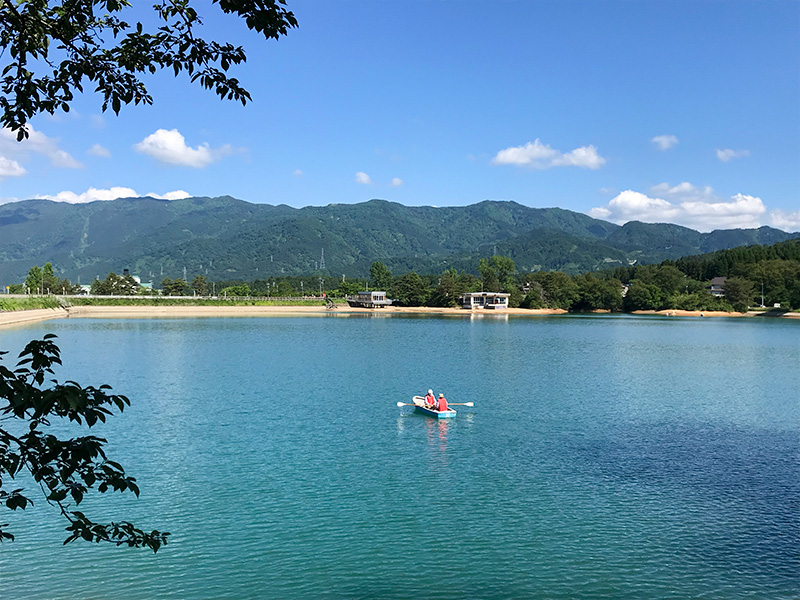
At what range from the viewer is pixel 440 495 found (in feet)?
51.1

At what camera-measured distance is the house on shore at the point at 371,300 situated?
164875 mm

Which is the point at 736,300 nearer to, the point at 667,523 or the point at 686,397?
the point at 686,397

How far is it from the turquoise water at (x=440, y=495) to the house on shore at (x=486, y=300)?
384 ft

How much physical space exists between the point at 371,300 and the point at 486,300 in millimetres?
30973

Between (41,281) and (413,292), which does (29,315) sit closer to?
(41,281)

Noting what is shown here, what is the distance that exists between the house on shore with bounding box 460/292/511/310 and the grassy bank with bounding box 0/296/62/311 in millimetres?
88496

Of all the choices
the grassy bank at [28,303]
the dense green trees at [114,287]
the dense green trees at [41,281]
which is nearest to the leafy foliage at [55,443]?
the grassy bank at [28,303]

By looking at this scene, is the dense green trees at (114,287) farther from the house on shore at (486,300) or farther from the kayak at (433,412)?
the kayak at (433,412)

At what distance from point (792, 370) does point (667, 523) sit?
35.4 metres

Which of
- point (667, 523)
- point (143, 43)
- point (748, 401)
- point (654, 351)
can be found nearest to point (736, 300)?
point (654, 351)

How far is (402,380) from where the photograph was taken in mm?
35688

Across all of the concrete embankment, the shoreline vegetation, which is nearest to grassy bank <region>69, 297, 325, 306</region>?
the shoreline vegetation

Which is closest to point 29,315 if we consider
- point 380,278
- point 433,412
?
point 433,412

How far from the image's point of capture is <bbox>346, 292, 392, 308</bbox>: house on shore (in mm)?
164875
